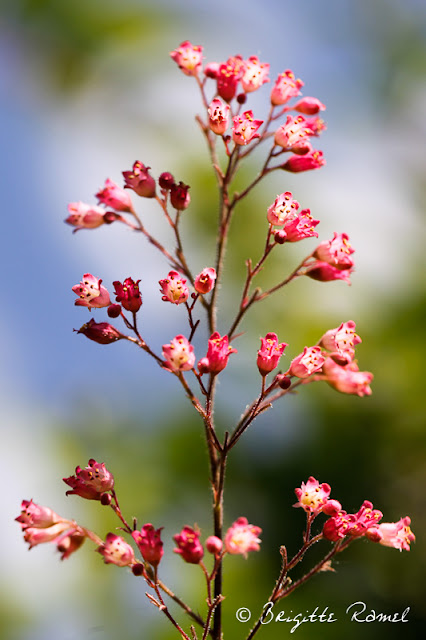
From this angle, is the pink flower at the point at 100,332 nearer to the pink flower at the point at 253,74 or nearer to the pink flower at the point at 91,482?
the pink flower at the point at 91,482

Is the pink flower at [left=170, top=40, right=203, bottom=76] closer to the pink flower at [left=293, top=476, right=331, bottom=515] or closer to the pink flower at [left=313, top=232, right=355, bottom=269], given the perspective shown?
the pink flower at [left=313, top=232, right=355, bottom=269]

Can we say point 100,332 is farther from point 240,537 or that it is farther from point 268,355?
point 240,537

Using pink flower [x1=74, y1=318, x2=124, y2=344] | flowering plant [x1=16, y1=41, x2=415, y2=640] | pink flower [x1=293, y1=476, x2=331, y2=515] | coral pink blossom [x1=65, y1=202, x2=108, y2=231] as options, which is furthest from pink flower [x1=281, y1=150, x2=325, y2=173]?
pink flower [x1=293, y1=476, x2=331, y2=515]

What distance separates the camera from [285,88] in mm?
1633

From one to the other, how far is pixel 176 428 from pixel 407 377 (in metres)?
1.90

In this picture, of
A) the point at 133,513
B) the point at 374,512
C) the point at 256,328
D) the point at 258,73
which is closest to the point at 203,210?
the point at 256,328

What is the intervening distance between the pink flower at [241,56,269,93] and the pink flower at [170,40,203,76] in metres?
0.14

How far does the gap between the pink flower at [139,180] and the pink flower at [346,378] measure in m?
0.57

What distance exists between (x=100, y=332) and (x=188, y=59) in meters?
0.73

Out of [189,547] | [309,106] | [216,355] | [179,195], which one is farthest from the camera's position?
[309,106]

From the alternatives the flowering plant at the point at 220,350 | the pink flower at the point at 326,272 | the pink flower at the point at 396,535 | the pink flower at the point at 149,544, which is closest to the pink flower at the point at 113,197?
the flowering plant at the point at 220,350

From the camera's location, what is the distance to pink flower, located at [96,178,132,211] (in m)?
1.58

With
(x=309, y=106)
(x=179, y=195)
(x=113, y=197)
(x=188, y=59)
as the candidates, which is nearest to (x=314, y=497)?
(x=179, y=195)

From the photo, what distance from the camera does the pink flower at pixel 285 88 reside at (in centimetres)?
163
